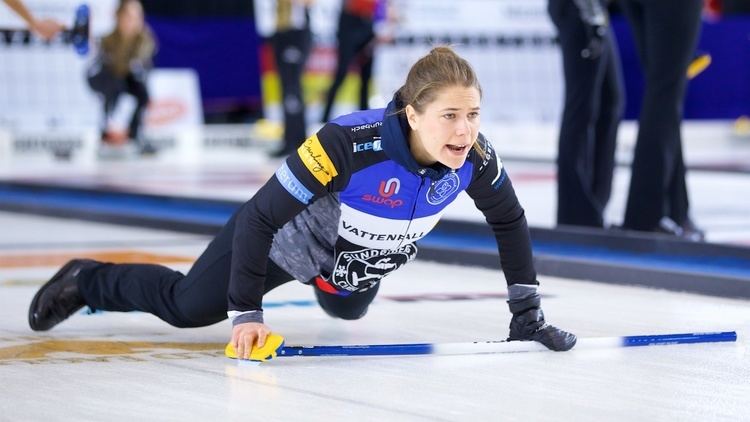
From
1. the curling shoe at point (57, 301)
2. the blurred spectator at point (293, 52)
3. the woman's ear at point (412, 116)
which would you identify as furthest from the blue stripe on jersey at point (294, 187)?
the blurred spectator at point (293, 52)

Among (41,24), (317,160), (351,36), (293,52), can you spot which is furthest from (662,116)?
(351,36)

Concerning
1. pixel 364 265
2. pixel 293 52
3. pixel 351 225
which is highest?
pixel 293 52

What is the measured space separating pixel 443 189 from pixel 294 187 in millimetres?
396

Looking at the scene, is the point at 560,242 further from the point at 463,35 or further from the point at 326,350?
the point at 463,35

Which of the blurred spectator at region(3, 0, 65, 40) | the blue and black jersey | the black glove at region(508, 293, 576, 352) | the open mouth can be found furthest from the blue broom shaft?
the blurred spectator at region(3, 0, 65, 40)

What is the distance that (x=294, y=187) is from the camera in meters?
3.40

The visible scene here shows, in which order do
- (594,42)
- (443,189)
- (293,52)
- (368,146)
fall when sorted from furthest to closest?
(293,52) < (594,42) < (443,189) < (368,146)

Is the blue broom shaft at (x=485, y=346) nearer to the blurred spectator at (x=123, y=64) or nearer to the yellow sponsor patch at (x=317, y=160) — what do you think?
the yellow sponsor patch at (x=317, y=160)

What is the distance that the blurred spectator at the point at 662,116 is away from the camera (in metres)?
Answer: 5.49

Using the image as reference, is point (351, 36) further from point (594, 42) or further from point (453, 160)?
point (453, 160)

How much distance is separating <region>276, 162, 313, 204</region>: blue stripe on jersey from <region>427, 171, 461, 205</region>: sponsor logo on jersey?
328 mm

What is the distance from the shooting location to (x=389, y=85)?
47.0ft

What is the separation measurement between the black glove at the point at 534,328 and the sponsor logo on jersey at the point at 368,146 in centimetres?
56

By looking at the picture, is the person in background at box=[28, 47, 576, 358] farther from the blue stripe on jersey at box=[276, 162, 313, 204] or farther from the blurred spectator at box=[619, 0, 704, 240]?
the blurred spectator at box=[619, 0, 704, 240]
